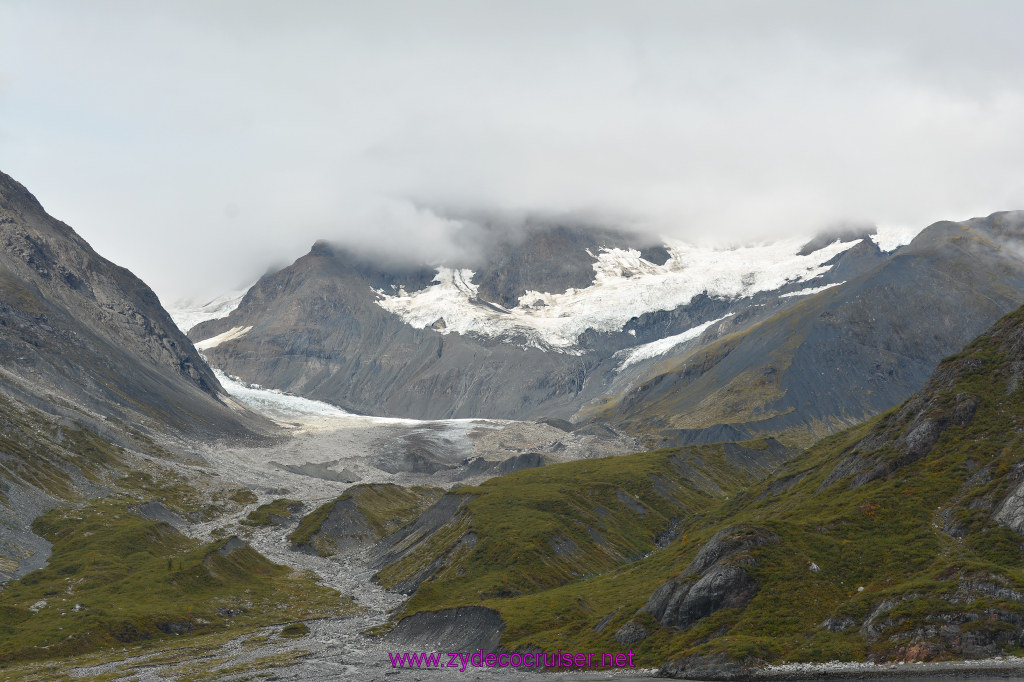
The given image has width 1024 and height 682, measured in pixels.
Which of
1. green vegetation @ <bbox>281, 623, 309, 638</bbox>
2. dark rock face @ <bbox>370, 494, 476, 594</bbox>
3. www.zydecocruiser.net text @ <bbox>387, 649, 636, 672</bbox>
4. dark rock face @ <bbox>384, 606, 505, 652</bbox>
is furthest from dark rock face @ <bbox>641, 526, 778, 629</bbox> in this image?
dark rock face @ <bbox>370, 494, 476, 594</bbox>

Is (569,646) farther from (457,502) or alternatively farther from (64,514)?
(64,514)

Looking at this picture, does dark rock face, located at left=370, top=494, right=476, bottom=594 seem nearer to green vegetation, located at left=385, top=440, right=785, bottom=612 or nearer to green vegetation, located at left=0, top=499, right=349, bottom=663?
green vegetation, located at left=385, top=440, right=785, bottom=612

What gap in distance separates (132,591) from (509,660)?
2838 inches

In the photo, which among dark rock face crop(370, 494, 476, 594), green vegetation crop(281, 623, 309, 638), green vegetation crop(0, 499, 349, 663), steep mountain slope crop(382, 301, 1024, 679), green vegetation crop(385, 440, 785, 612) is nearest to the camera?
steep mountain slope crop(382, 301, 1024, 679)

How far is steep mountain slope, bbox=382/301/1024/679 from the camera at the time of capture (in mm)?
75188

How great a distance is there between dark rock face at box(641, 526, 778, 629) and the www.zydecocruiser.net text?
7084 mm

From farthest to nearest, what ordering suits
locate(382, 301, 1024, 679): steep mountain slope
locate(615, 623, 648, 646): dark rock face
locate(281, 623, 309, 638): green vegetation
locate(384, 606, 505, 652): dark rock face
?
locate(281, 623, 309, 638): green vegetation → locate(384, 606, 505, 652): dark rock face → locate(615, 623, 648, 646): dark rock face → locate(382, 301, 1024, 679): steep mountain slope

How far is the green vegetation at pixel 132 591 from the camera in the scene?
11844 centimetres

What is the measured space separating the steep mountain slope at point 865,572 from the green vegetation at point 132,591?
34.9m

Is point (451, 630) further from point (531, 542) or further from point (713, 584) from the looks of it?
point (713, 584)

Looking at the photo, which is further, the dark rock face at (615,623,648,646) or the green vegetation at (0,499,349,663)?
the green vegetation at (0,499,349,663)

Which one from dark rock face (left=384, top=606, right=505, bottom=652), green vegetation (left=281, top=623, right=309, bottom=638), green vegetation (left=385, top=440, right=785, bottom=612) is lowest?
green vegetation (left=281, top=623, right=309, bottom=638)

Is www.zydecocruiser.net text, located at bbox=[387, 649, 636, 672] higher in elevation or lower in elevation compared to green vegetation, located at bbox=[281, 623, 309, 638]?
higher

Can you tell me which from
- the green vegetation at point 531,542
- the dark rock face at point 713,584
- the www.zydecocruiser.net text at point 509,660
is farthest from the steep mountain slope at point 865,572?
the green vegetation at point 531,542
